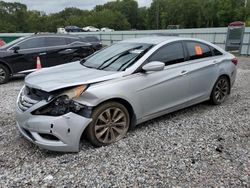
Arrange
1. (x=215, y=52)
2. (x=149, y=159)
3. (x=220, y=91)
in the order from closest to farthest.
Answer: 1. (x=149, y=159)
2. (x=215, y=52)
3. (x=220, y=91)

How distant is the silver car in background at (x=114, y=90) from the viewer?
3.22 meters

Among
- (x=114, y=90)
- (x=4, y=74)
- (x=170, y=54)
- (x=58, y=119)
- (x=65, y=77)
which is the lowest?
(x=4, y=74)

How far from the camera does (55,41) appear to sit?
8.74 m

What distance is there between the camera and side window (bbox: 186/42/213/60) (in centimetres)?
471

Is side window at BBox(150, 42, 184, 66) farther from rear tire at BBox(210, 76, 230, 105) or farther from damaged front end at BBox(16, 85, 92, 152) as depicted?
damaged front end at BBox(16, 85, 92, 152)

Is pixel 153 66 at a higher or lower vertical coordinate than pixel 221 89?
higher

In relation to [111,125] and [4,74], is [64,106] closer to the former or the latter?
[111,125]

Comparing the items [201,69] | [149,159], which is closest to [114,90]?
[149,159]

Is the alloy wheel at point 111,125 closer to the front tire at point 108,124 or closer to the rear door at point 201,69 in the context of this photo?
the front tire at point 108,124

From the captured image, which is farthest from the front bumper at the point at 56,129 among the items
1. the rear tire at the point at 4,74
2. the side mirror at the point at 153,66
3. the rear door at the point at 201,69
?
the rear tire at the point at 4,74

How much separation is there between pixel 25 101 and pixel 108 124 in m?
1.18

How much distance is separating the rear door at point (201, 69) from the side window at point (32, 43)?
5.49m

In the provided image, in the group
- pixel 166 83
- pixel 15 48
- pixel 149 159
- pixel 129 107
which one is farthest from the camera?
pixel 15 48

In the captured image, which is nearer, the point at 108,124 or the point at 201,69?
the point at 108,124
